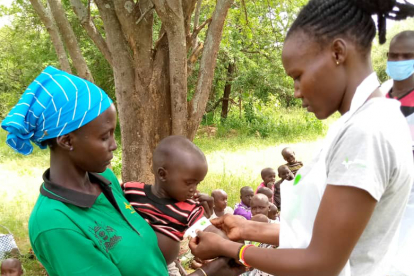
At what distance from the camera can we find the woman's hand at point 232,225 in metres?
1.71

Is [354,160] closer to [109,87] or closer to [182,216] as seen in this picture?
[182,216]

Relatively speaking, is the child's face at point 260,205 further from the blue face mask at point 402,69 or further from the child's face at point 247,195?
the blue face mask at point 402,69

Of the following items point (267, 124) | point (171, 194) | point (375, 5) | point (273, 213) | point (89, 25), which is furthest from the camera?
point (267, 124)

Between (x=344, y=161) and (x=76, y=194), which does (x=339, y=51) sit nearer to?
(x=344, y=161)

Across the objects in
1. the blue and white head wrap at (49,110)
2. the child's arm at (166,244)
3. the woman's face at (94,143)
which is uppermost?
the blue and white head wrap at (49,110)

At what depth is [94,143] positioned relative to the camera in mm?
1573

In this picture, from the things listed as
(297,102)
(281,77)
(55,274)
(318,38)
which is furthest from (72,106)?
(297,102)

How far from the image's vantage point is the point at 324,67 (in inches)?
48.0

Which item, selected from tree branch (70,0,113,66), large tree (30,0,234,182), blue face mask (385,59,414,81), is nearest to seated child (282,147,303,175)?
large tree (30,0,234,182)

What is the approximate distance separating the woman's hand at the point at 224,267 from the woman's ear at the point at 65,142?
2.54 ft

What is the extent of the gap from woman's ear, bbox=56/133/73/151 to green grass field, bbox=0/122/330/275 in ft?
11.4

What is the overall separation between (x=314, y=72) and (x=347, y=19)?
0.64 ft

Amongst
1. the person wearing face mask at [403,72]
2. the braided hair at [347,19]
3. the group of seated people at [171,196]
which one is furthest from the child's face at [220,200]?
the braided hair at [347,19]

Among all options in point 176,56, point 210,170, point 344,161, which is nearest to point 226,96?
point 210,170
